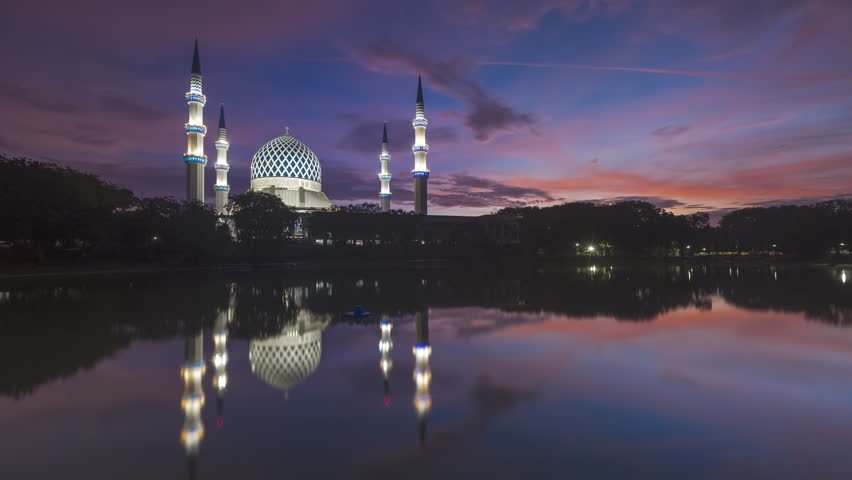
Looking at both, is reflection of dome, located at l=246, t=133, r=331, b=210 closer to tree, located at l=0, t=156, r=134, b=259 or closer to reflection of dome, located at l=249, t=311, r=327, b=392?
tree, located at l=0, t=156, r=134, b=259

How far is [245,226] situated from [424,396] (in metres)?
42.6

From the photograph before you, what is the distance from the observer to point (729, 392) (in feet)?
23.5

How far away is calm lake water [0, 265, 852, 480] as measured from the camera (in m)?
4.89

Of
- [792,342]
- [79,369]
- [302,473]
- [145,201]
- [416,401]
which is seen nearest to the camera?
[302,473]

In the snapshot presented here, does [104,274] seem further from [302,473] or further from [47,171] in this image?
[302,473]

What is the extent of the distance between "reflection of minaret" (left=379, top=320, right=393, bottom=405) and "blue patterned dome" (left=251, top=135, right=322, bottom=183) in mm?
66131

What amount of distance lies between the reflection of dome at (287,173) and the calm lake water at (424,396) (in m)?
60.6

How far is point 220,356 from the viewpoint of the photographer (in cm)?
924

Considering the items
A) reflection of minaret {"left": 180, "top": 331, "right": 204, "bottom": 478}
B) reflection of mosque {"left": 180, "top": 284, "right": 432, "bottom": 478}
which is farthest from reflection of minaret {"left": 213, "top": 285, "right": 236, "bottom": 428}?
reflection of minaret {"left": 180, "top": 331, "right": 204, "bottom": 478}

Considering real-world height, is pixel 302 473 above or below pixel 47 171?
below

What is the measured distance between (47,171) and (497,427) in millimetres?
47211

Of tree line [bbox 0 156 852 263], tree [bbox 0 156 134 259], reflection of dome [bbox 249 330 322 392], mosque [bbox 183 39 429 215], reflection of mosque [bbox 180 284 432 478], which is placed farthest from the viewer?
mosque [bbox 183 39 429 215]

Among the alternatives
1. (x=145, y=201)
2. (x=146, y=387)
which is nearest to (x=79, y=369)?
(x=146, y=387)

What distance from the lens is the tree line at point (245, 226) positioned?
3550 centimetres
